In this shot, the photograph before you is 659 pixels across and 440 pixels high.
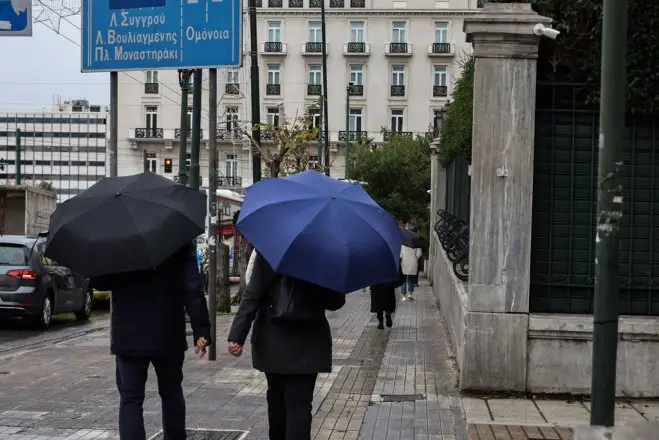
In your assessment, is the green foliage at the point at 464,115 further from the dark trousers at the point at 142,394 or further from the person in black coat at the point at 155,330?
the dark trousers at the point at 142,394

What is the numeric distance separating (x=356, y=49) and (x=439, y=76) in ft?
20.6

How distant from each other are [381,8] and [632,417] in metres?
60.7

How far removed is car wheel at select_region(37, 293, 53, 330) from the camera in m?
16.1

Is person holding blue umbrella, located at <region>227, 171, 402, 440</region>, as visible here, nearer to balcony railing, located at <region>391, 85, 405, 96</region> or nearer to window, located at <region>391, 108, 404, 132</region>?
window, located at <region>391, 108, 404, 132</region>

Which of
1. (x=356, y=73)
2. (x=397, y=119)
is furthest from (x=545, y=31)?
(x=356, y=73)

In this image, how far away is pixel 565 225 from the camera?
8.95 m

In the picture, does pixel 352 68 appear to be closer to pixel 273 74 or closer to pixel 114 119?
pixel 273 74

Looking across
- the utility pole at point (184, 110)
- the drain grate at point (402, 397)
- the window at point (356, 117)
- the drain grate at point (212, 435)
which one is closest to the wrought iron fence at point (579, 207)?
the drain grate at point (402, 397)

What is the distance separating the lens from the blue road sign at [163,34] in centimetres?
1022

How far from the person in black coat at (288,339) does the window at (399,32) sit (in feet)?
204

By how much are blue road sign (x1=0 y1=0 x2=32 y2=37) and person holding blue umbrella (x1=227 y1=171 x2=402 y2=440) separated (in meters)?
6.33

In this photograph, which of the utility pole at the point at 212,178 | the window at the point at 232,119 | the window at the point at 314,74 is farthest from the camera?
the window at the point at 314,74

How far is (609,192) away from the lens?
5504 mm

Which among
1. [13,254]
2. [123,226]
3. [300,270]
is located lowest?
[13,254]
